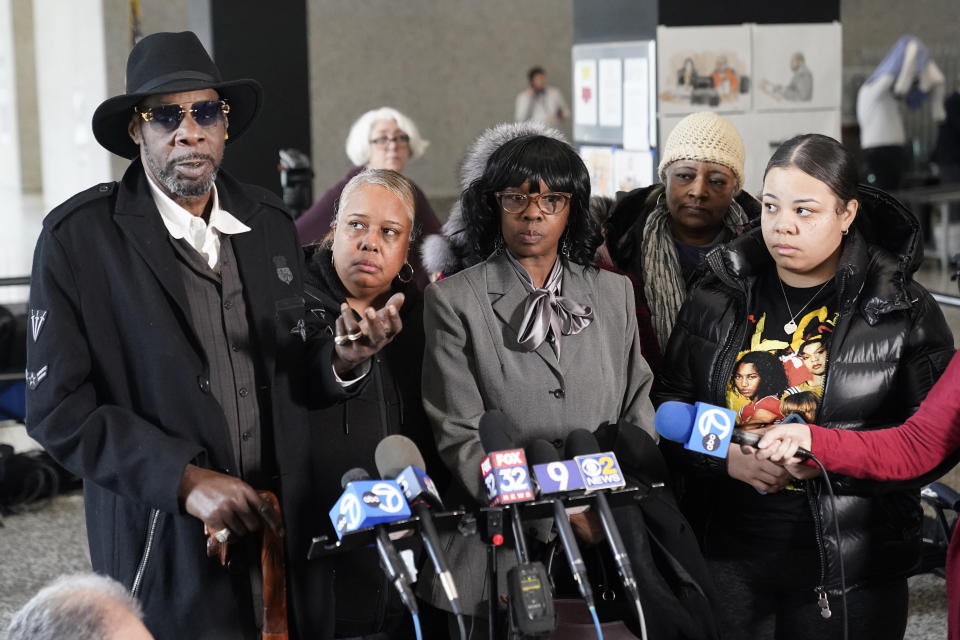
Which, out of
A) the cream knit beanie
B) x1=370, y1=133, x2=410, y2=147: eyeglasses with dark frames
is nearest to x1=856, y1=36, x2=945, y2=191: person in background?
x1=370, y1=133, x2=410, y2=147: eyeglasses with dark frames

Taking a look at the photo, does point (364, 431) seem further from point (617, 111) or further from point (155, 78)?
point (617, 111)

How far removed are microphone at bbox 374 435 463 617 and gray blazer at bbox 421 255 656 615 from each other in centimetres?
49

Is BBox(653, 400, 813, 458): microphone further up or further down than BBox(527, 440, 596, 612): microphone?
further up

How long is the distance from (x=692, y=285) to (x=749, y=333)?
320 millimetres

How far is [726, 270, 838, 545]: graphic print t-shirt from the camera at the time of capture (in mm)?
2523

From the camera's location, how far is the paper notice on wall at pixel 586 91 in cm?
670

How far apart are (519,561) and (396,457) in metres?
0.27

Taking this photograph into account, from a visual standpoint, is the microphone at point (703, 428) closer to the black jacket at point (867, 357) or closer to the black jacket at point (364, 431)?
the black jacket at point (867, 357)

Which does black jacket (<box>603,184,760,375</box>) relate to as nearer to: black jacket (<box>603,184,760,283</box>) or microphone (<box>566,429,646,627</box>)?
black jacket (<box>603,184,760,283</box>)

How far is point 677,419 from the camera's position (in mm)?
2100

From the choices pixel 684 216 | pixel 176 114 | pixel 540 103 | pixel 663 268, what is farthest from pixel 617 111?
pixel 540 103

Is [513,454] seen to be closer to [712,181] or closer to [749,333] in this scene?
[749,333]

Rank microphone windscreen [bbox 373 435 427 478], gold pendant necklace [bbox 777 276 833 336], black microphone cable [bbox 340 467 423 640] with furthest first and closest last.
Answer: gold pendant necklace [bbox 777 276 833 336]
microphone windscreen [bbox 373 435 427 478]
black microphone cable [bbox 340 467 423 640]

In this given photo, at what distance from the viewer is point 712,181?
10.9 feet
